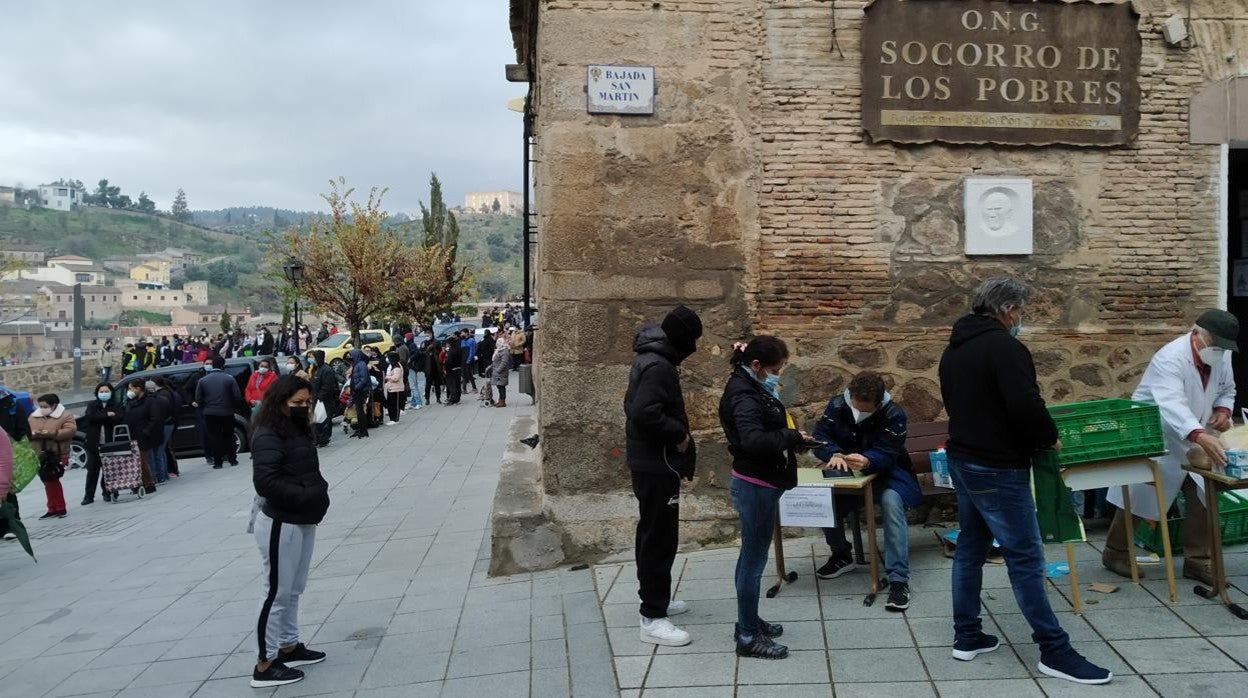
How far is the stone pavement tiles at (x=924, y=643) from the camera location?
4047 millimetres

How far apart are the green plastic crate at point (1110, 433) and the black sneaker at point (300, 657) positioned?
13.1 feet

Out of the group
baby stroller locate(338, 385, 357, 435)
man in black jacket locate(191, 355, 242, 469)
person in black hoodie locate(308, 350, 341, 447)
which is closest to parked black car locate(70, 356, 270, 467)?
man in black jacket locate(191, 355, 242, 469)

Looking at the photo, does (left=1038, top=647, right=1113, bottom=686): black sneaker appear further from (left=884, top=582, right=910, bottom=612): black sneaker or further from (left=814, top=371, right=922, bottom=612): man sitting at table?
(left=814, top=371, right=922, bottom=612): man sitting at table

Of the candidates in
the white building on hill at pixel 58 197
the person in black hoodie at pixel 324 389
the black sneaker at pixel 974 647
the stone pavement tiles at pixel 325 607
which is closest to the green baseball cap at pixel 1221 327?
the black sneaker at pixel 974 647

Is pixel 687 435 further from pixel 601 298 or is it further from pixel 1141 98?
pixel 1141 98

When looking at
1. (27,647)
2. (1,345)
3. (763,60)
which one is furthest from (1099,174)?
(1,345)

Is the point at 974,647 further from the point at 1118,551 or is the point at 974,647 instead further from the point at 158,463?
the point at 158,463

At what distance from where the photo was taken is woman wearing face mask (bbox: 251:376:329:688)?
475cm

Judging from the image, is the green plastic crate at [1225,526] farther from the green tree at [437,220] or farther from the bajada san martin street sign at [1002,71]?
the green tree at [437,220]

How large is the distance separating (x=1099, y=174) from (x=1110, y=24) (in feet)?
3.42

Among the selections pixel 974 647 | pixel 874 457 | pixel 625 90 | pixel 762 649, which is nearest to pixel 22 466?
pixel 625 90

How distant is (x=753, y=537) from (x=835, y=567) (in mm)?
1463

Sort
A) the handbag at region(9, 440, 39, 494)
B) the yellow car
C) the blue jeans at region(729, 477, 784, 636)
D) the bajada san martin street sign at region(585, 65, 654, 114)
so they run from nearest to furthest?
the blue jeans at region(729, 477, 784, 636) < the bajada san martin street sign at region(585, 65, 654, 114) < the handbag at region(9, 440, 39, 494) < the yellow car

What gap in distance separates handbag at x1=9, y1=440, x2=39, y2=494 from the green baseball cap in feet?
30.4
